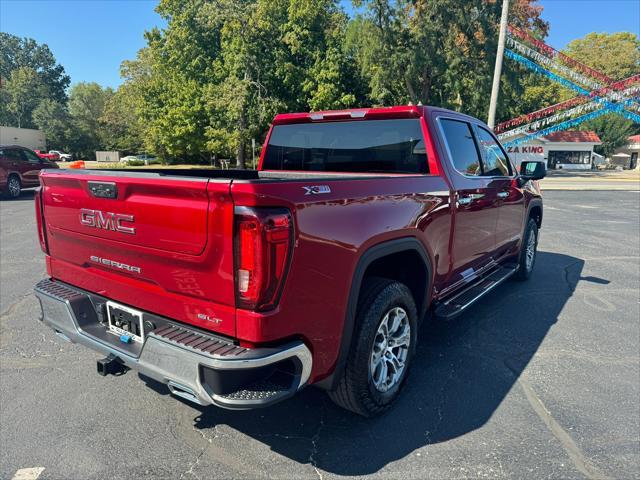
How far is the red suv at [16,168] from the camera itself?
47.0ft

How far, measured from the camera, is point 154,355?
2.20 meters

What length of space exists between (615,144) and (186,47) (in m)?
56.7

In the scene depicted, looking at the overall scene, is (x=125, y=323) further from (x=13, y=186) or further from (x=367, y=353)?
(x=13, y=186)

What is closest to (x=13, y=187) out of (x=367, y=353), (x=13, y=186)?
(x=13, y=186)

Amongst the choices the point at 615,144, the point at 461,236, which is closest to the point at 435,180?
the point at 461,236

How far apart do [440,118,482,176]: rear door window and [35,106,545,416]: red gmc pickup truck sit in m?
0.05

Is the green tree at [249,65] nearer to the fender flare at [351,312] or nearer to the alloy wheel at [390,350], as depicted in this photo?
the alloy wheel at [390,350]

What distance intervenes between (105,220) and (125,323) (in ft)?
1.99

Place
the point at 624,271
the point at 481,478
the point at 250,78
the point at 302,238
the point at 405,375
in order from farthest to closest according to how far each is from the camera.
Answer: the point at 250,78 → the point at 624,271 → the point at 405,375 → the point at 481,478 → the point at 302,238

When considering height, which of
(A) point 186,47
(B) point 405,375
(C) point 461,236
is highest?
(A) point 186,47

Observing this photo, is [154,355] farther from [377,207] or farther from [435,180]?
[435,180]

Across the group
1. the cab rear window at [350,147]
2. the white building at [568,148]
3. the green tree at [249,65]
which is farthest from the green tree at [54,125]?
the cab rear window at [350,147]

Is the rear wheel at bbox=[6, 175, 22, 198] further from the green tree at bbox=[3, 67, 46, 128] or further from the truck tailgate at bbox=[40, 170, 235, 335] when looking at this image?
the green tree at bbox=[3, 67, 46, 128]

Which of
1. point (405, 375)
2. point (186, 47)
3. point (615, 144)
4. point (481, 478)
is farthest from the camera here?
point (615, 144)
